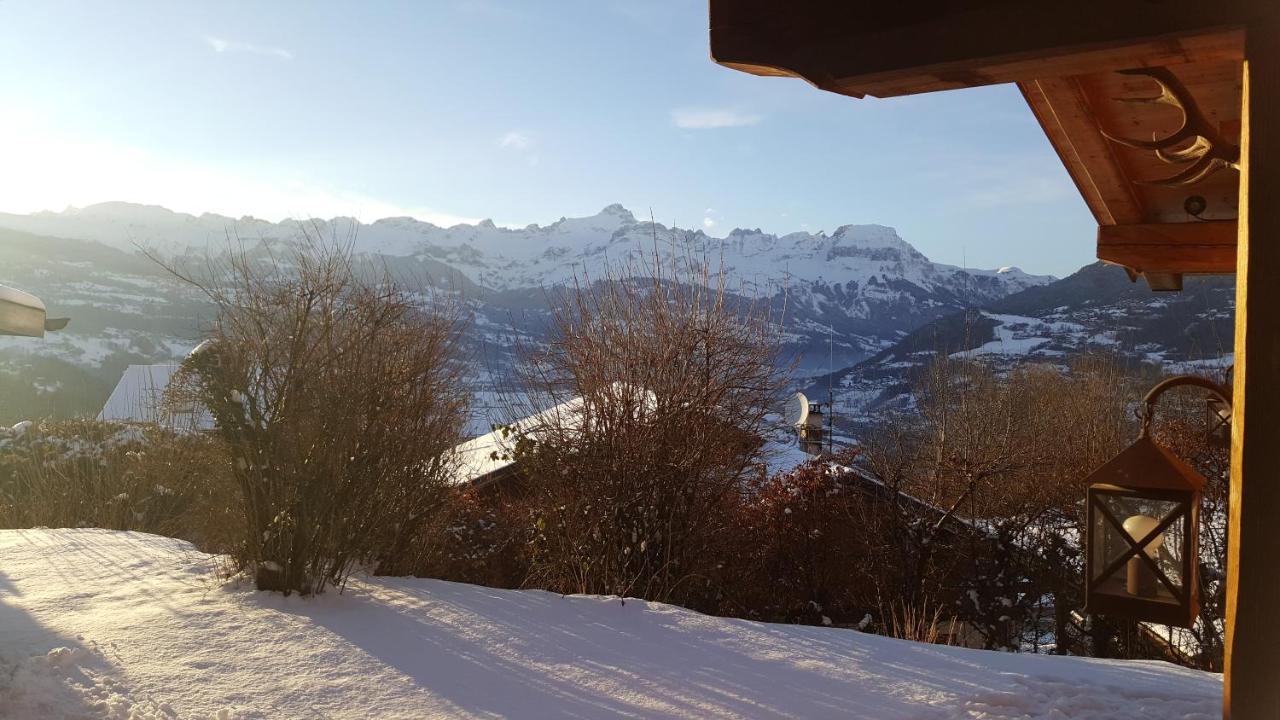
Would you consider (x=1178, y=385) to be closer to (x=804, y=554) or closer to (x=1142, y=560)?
(x=1142, y=560)

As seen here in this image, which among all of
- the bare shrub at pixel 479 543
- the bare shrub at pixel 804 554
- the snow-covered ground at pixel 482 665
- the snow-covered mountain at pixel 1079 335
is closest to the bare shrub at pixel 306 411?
the snow-covered ground at pixel 482 665

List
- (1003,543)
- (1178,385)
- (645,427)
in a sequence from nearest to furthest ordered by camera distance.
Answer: (1178,385)
(645,427)
(1003,543)

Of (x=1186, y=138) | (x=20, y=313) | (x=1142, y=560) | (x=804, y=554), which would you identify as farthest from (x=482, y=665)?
(x=804, y=554)

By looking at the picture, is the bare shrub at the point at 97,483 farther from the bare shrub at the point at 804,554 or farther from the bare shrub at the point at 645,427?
the bare shrub at the point at 804,554

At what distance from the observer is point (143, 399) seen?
1312 cm

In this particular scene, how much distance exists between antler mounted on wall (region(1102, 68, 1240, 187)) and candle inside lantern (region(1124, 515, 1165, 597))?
89cm

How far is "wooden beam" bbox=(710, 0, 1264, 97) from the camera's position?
56.3 inches

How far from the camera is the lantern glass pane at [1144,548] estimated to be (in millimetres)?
2209

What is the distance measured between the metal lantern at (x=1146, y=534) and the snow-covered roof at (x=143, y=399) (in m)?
9.35

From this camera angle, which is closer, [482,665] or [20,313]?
[482,665]

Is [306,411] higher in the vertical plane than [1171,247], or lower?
lower

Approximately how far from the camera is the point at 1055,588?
11.1m

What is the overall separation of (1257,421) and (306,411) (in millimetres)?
5140

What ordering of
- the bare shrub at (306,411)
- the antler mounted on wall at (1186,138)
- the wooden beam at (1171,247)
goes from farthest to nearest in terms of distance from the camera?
the bare shrub at (306,411)
the wooden beam at (1171,247)
the antler mounted on wall at (1186,138)
